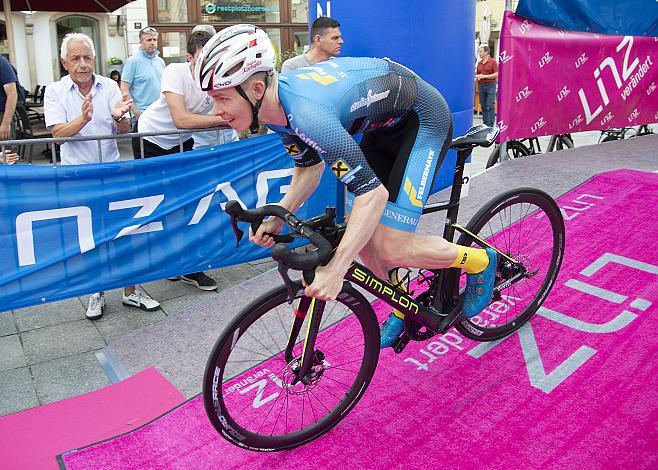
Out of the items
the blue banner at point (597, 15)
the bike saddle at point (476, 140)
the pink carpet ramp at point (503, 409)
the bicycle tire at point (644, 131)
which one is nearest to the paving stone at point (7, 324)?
the pink carpet ramp at point (503, 409)

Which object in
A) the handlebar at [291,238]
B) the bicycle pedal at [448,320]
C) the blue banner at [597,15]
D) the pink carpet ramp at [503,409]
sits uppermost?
the blue banner at [597,15]

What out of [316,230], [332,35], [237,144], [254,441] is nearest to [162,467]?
[254,441]

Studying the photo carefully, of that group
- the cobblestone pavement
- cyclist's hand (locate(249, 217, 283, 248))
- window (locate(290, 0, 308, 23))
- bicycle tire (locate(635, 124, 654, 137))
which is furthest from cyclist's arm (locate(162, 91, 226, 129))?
window (locate(290, 0, 308, 23))

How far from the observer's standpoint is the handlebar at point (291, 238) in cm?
239

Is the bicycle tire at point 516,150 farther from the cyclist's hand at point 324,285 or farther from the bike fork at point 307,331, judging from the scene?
the cyclist's hand at point 324,285

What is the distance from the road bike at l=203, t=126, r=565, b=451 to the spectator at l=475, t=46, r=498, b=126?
1071 centimetres

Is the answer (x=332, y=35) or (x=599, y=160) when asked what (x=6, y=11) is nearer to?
(x=332, y=35)

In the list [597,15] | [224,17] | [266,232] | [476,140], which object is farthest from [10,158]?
[224,17]

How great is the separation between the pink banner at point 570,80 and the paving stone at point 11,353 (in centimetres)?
543

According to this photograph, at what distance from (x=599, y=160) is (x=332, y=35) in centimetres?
363

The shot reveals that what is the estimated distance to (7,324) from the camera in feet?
15.2

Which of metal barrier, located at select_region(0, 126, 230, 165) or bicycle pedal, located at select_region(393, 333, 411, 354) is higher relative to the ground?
metal barrier, located at select_region(0, 126, 230, 165)

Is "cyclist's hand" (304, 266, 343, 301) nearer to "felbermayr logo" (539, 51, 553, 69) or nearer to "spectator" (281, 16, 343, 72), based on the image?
"spectator" (281, 16, 343, 72)

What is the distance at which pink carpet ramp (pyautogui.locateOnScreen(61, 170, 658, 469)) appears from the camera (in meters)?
2.90
